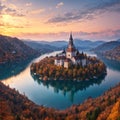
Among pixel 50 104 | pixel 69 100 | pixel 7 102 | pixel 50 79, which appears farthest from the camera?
pixel 50 79

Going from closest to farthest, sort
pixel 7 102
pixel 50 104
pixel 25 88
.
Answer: pixel 7 102, pixel 50 104, pixel 25 88

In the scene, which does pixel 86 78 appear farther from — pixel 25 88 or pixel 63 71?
pixel 25 88

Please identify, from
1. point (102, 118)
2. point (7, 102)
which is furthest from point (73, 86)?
point (102, 118)

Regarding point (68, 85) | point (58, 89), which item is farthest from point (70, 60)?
point (58, 89)

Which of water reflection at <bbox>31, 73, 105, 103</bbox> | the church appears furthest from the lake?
the church

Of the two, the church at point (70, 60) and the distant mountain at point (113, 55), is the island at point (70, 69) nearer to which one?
the church at point (70, 60)

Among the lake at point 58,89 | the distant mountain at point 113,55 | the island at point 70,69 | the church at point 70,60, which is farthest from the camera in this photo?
the distant mountain at point 113,55

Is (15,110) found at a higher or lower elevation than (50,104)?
higher

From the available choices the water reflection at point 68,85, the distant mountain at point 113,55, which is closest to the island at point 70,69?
the water reflection at point 68,85
